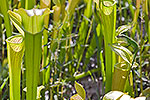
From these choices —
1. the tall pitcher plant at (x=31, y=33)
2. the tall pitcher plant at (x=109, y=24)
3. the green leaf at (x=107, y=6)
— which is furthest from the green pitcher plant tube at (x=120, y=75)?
the tall pitcher plant at (x=31, y=33)

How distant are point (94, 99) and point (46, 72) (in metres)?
0.35

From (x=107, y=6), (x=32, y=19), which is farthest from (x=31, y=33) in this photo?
(x=107, y=6)

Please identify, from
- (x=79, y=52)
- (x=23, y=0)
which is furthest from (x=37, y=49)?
(x=79, y=52)

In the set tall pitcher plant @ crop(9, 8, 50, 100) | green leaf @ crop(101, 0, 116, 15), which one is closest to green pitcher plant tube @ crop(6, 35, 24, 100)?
tall pitcher plant @ crop(9, 8, 50, 100)

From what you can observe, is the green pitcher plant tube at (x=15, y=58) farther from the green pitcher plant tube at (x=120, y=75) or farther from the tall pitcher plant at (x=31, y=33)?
the green pitcher plant tube at (x=120, y=75)

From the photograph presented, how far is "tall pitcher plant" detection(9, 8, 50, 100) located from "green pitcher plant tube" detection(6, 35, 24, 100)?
3 centimetres

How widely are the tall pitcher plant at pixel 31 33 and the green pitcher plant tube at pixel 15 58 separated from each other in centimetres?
3

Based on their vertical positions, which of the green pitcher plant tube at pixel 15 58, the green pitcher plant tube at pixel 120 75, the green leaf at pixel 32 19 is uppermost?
the green leaf at pixel 32 19

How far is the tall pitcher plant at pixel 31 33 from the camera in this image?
1.42 feet

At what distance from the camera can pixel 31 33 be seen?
451 mm

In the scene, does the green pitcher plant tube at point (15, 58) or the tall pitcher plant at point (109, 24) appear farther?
the tall pitcher plant at point (109, 24)

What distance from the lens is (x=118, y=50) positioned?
60 cm

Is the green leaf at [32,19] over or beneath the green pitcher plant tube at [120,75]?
over

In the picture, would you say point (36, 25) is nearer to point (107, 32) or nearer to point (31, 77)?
point (31, 77)
